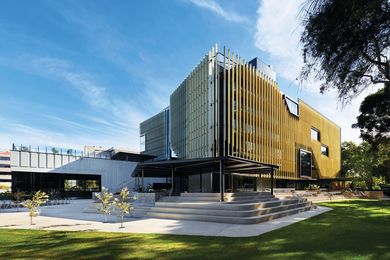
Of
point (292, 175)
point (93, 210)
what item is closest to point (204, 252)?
point (93, 210)

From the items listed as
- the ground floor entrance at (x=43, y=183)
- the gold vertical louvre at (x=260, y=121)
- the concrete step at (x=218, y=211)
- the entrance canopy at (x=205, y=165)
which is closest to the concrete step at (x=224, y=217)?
the concrete step at (x=218, y=211)

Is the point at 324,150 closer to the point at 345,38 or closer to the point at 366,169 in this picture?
the point at 366,169

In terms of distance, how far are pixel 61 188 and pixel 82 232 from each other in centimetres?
3836

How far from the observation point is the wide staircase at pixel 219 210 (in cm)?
1568

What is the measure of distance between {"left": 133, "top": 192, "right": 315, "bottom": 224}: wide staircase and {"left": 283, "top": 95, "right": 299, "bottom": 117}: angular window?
3540cm

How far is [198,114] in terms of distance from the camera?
43.2m

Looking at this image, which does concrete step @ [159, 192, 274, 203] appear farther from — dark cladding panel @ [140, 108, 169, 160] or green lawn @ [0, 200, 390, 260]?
dark cladding panel @ [140, 108, 169, 160]

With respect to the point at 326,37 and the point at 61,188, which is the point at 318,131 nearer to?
the point at 61,188

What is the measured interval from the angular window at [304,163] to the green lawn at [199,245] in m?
49.9

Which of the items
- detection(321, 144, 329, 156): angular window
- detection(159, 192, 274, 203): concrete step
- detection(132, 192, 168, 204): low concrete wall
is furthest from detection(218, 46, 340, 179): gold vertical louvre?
detection(132, 192, 168, 204): low concrete wall

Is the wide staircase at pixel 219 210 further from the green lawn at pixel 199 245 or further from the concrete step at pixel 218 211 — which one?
the green lawn at pixel 199 245

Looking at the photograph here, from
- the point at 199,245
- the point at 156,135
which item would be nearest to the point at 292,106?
the point at 156,135

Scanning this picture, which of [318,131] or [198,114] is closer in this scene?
[198,114]

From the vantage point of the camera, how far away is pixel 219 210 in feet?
53.8
